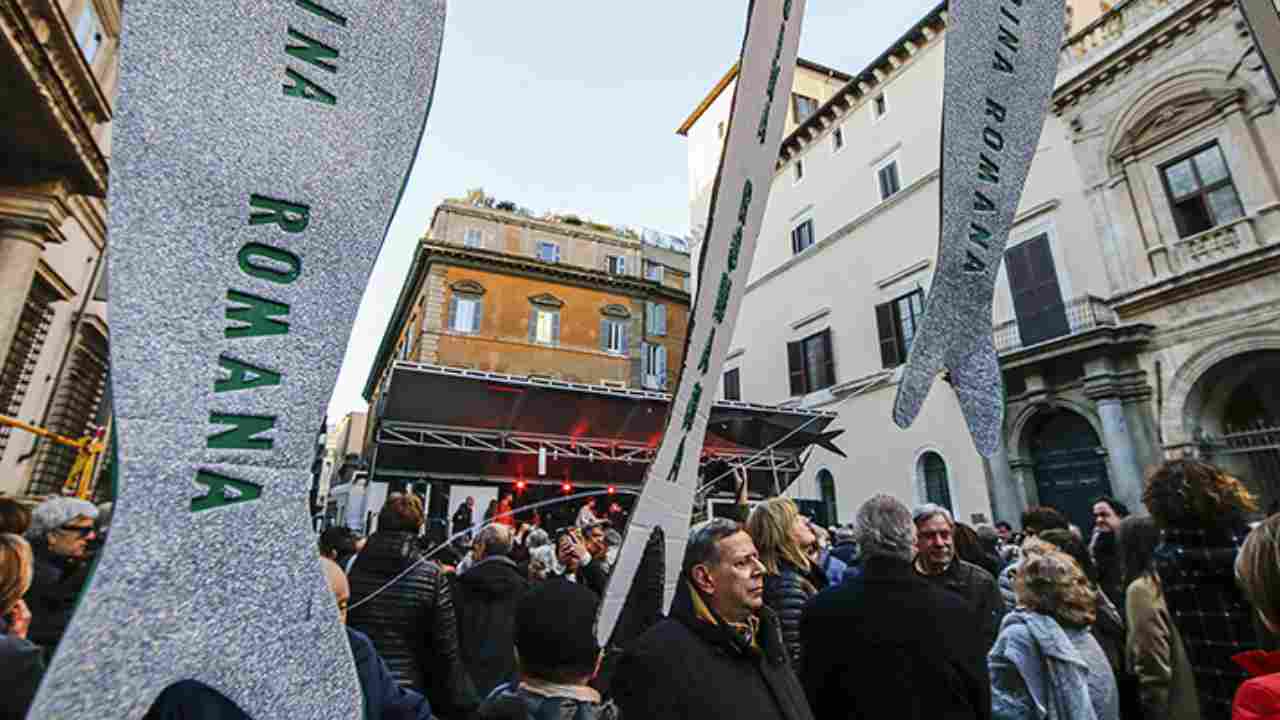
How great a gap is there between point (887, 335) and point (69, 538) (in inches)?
590

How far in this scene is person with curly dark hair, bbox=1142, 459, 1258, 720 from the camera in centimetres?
201

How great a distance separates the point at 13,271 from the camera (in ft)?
22.9

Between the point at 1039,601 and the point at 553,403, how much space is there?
8.60m

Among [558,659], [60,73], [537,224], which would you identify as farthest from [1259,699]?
[537,224]

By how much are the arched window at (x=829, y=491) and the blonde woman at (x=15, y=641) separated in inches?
624

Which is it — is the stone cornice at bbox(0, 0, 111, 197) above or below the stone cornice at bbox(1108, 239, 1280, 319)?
above

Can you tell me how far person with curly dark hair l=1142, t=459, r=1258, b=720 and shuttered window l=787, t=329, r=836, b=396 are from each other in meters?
14.2

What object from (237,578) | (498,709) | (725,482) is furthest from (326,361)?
(725,482)

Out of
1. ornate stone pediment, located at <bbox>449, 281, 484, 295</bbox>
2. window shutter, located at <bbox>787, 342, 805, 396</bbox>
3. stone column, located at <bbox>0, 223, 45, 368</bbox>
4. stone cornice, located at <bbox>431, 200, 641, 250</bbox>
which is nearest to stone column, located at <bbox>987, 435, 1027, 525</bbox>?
window shutter, located at <bbox>787, 342, 805, 396</bbox>

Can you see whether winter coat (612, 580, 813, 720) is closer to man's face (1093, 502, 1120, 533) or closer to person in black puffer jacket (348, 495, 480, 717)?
person in black puffer jacket (348, 495, 480, 717)

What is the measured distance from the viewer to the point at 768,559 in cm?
275

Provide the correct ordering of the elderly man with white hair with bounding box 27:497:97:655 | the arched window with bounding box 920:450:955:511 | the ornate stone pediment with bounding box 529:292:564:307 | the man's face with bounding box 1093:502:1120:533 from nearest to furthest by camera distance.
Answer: the elderly man with white hair with bounding box 27:497:97:655 → the man's face with bounding box 1093:502:1120:533 → the arched window with bounding box 920:450:955:511 → the ornate stone pediment with bounding box 529:292:564:307

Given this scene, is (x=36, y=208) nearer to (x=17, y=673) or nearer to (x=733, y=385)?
(x=17, y=673)

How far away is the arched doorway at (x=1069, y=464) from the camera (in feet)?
36.2
